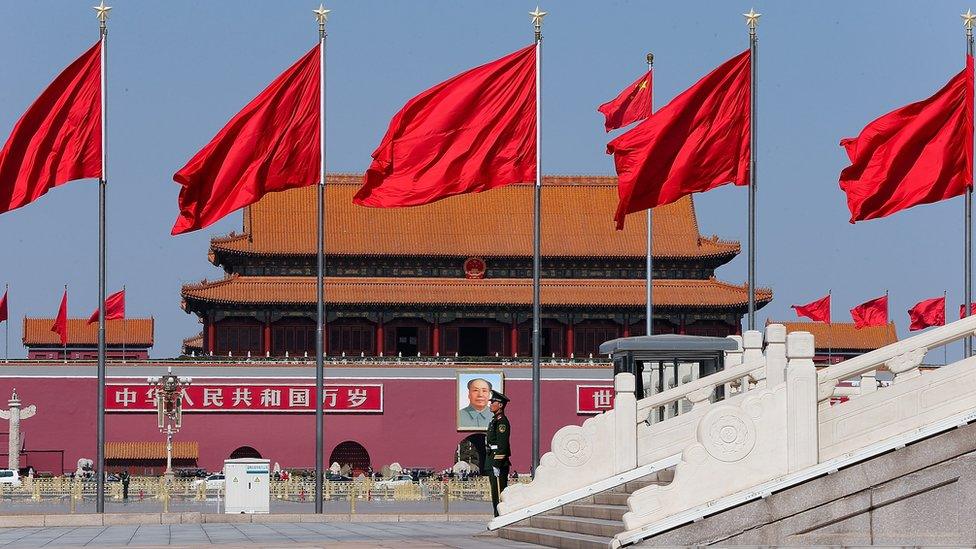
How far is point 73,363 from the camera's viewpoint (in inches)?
2158

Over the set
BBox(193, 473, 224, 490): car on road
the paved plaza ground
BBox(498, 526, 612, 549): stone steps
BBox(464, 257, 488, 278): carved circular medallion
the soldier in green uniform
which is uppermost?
BBox(464, 257, 488, 278): carved circular medallion

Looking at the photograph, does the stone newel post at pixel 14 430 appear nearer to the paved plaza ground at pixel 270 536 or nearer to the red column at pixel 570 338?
the red column at pixel 570 338

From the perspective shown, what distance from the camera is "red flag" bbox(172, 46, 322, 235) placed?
22656mm

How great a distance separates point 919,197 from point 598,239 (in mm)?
38960

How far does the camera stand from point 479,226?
204 ft

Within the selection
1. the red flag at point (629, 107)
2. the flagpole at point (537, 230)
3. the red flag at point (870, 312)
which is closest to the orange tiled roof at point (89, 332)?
the red flag at point (870, 312)

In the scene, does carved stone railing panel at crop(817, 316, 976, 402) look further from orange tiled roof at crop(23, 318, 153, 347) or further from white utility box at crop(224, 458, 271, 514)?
orange tiled roof at crop(23, 318, 153, 347)

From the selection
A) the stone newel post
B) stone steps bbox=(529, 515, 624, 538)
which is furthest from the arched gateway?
stone steps bbox=(529, 515, 624, 538)

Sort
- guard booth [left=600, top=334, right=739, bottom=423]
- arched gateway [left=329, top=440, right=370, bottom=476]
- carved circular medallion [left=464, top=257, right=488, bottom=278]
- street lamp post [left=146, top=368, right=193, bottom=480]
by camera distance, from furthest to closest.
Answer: carved circular medallion [left=464, top=257, right=488, bottom=278], arched gateway [left=329, top=440, right=370, bottom=476], street lamp post [left=146, top=368, right=193, bottom=480], guard booth [left=600, top=334, right=739, bottom=423]

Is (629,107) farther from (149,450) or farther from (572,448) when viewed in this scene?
(149,450)

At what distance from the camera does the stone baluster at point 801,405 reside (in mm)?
13461

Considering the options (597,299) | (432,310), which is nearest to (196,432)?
(432,310)

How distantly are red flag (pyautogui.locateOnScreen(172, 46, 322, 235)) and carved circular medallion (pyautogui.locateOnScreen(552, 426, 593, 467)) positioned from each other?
6913mm

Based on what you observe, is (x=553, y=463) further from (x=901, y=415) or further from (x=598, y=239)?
(x=598, y=239)
